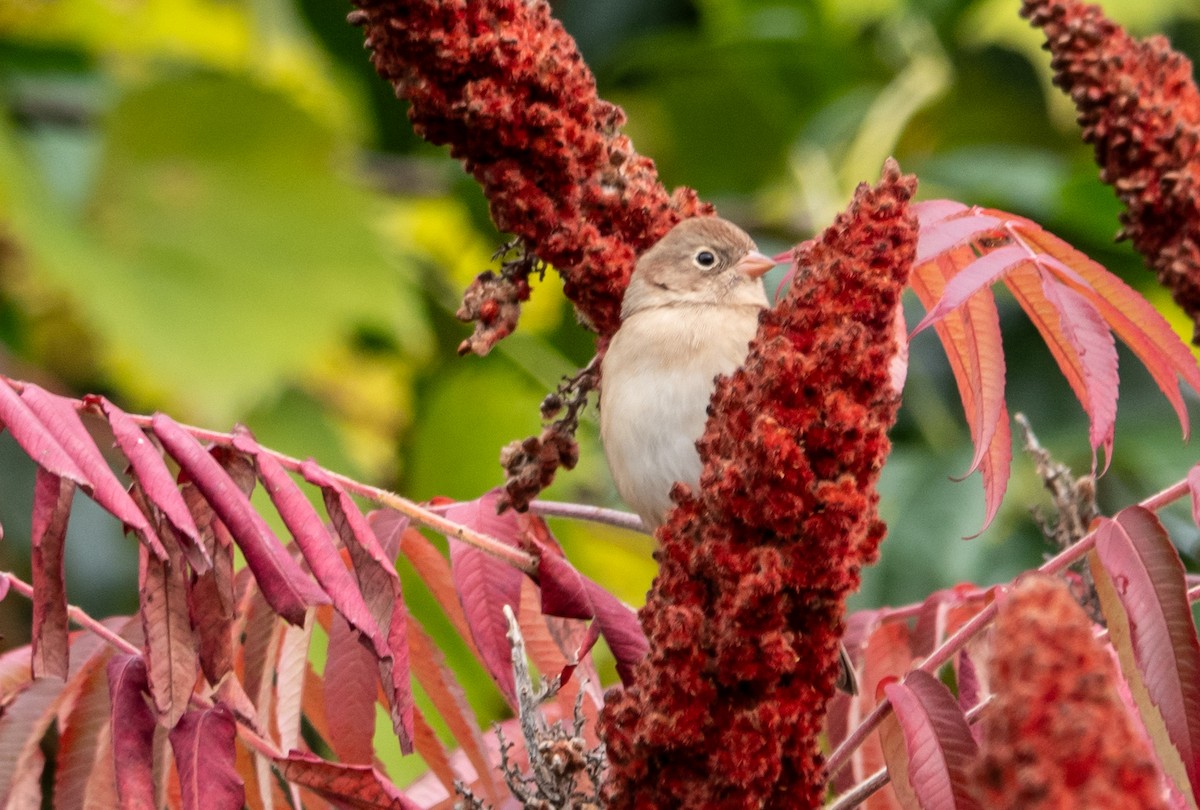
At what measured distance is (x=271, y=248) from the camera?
5191 mm

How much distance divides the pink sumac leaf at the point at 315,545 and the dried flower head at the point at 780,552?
0.25 m

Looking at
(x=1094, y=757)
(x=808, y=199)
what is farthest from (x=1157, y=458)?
(x=1094, y=757)

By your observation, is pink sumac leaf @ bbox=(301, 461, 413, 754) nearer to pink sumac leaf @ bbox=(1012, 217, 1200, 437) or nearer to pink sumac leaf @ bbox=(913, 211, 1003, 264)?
pink sumac leaf @ bbox=(913, 211, 1003, 264)

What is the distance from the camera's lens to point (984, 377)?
1603mm

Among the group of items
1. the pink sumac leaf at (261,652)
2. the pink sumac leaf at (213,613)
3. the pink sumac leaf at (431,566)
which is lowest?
the pink sumac leaf at (213,613)

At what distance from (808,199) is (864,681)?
135 inches

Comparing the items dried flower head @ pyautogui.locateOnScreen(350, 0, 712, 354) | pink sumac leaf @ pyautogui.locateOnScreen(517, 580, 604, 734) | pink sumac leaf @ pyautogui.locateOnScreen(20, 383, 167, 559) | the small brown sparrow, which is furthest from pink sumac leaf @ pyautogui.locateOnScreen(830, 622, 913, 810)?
pink sumac leaf @ pyautogui.locateOnScreen(20, 383, 167, 559)

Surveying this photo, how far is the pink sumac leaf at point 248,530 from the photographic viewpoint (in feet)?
4.53

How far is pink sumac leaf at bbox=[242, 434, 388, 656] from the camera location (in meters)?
1.40

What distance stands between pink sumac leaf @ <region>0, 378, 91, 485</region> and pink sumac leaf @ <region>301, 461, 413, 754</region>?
0.25 metres

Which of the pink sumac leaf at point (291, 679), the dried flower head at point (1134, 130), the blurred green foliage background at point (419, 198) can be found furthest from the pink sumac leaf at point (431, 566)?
the blurred green foliage background at point (419, 198)

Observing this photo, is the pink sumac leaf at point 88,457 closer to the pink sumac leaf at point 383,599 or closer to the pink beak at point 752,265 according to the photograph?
the pink sumac leaf at point 383,599

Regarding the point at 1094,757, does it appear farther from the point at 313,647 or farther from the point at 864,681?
the point at 313,647

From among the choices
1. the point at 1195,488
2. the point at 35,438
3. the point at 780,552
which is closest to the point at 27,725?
the point at 35,438
